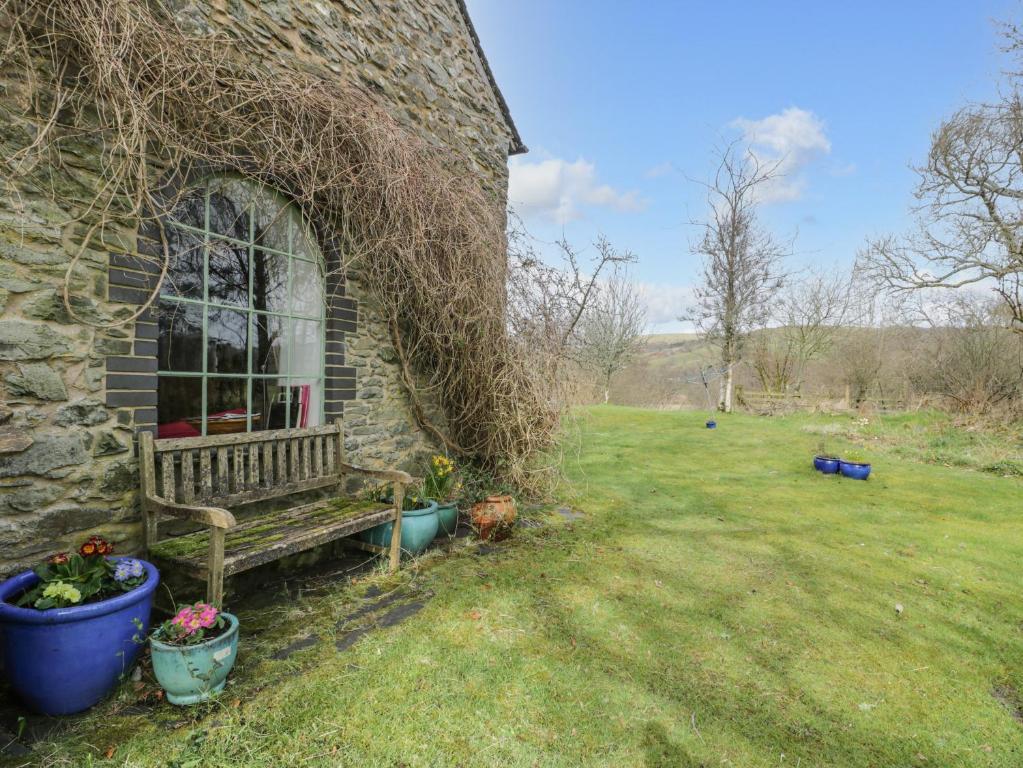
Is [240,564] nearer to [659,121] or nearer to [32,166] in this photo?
[32,166]

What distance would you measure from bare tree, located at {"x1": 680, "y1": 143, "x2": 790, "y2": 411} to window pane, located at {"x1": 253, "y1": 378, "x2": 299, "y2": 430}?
16.8 meters

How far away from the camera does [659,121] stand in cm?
1063

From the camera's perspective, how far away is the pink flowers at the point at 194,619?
2098 mm

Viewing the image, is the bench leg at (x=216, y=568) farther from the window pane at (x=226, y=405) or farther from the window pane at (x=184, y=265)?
the window pane at (x=184, y=265)

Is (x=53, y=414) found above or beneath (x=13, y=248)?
beneath

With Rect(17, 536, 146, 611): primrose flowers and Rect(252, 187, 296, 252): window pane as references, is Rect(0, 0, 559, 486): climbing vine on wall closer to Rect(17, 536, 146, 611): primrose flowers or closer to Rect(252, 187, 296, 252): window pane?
Rect(252, 187, 296, 252): window pane

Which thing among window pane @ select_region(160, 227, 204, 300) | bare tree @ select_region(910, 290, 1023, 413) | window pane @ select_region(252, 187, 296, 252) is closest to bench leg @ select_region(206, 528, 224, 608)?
window pane @ select_region(160, 227, 204, 300)

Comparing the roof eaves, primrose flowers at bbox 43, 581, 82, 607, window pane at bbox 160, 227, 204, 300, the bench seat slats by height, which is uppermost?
the roof eaves

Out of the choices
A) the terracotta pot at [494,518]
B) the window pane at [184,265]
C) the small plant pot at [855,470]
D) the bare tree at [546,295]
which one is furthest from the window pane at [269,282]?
the small plant pot at [855,470]

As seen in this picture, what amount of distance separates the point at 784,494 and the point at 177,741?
7.11m

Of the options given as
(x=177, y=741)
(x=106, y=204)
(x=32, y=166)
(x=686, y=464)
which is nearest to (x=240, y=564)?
(x=177, y=741)

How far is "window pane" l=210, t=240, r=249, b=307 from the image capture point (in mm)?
3314

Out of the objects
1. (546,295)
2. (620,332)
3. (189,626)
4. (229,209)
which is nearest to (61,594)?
(189,626)

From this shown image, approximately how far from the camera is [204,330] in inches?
128
